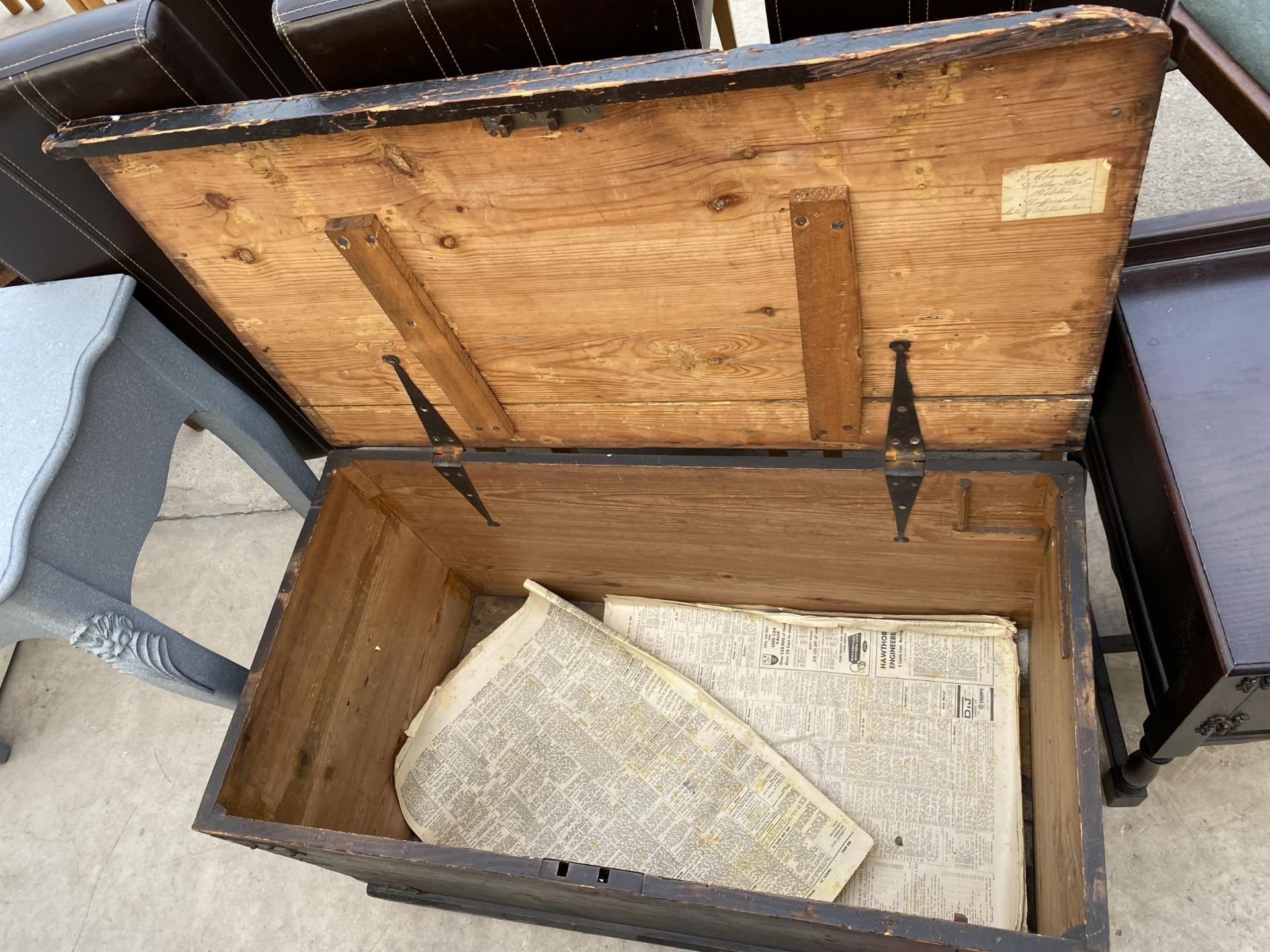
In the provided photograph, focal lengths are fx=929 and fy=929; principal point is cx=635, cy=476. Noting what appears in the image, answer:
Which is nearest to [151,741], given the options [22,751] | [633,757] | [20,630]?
[22,751]

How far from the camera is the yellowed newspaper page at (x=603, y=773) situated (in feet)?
4.68

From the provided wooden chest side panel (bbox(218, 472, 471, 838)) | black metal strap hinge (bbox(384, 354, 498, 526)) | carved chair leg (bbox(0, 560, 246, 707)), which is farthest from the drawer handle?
carved chair leg (bbox(0, 560, 246, 707))

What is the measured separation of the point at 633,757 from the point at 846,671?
0.38 m

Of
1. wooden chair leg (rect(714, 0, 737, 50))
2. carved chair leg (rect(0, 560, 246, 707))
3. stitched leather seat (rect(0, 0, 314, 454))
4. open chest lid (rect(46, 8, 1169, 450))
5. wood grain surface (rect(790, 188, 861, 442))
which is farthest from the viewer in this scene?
wooden chair leg (rect(714, 0, 737, 50))

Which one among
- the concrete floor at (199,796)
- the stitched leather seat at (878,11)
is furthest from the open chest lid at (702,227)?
the concrete floor at (199,796)

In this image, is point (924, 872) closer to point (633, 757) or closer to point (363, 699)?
point (633, 757)

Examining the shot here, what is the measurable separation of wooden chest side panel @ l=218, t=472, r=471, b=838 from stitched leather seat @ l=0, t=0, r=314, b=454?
352 millimetres

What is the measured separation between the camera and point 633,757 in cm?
155

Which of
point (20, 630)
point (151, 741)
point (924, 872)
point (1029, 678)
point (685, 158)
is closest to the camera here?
point (685, 158)

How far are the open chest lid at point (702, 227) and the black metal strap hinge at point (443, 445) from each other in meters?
0.02

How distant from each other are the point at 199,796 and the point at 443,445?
2.80 ft

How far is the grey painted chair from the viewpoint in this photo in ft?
3.74

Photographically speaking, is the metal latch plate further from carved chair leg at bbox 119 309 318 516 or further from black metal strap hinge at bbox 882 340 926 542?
carved chair leg at bbox 119 309 318 516

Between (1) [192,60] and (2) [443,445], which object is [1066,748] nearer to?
(2) [443,445]
